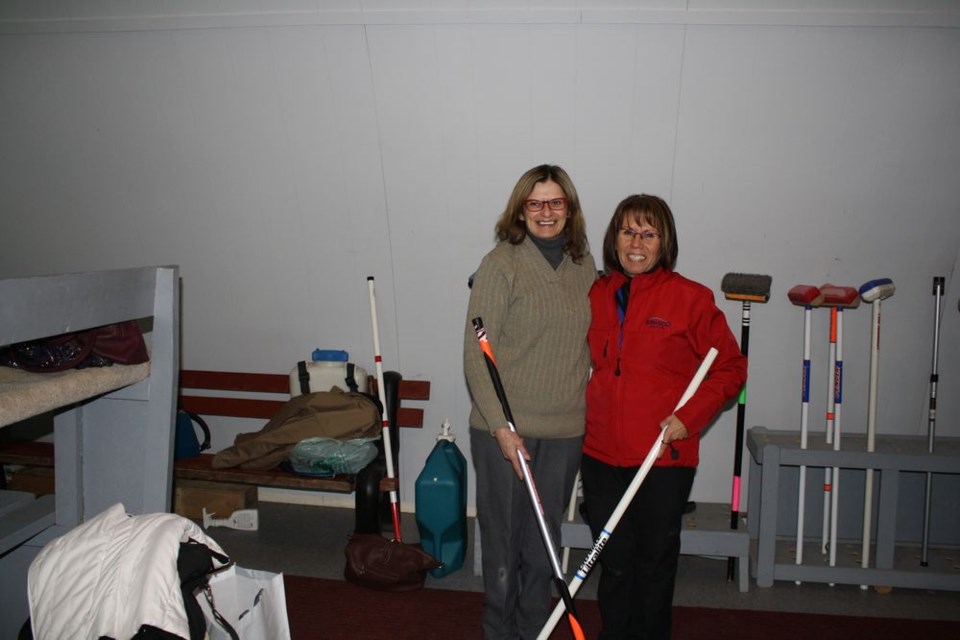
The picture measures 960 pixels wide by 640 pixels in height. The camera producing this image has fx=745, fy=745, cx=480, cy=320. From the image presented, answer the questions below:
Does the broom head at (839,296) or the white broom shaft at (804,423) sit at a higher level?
the broom head at (839,296)

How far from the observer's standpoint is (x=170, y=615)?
1.50 meters

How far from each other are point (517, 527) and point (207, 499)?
1898 millimetres

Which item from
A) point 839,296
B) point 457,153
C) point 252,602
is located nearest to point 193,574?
point 252,602

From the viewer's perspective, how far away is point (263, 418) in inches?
142

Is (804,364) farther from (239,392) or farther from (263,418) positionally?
(239,392)

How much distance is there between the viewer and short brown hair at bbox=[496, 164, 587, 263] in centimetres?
211

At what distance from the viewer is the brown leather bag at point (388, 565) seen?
2.80 m

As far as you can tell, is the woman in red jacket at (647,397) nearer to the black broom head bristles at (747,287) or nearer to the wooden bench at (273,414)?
the black broom head bristles at (747,287)

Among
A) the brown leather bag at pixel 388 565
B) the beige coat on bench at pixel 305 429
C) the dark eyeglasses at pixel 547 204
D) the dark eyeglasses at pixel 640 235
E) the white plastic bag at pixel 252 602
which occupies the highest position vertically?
the dark eyeglasses at pixel 547 204

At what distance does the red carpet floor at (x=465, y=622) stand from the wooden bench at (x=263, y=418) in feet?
1.37

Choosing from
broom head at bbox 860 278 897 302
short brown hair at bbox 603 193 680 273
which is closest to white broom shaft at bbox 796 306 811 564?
broom head at bbox 860 278 897 302

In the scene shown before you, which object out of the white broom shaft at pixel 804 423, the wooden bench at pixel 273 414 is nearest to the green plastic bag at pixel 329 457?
the wooden bench at pixel 273 414

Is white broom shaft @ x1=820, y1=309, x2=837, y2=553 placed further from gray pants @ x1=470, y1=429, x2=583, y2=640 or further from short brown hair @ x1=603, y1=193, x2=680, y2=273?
gray pants @ x1=470, y1=429, x2=583, y2=640

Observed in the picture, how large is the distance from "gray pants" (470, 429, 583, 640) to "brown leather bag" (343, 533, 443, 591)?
616 millimetres
